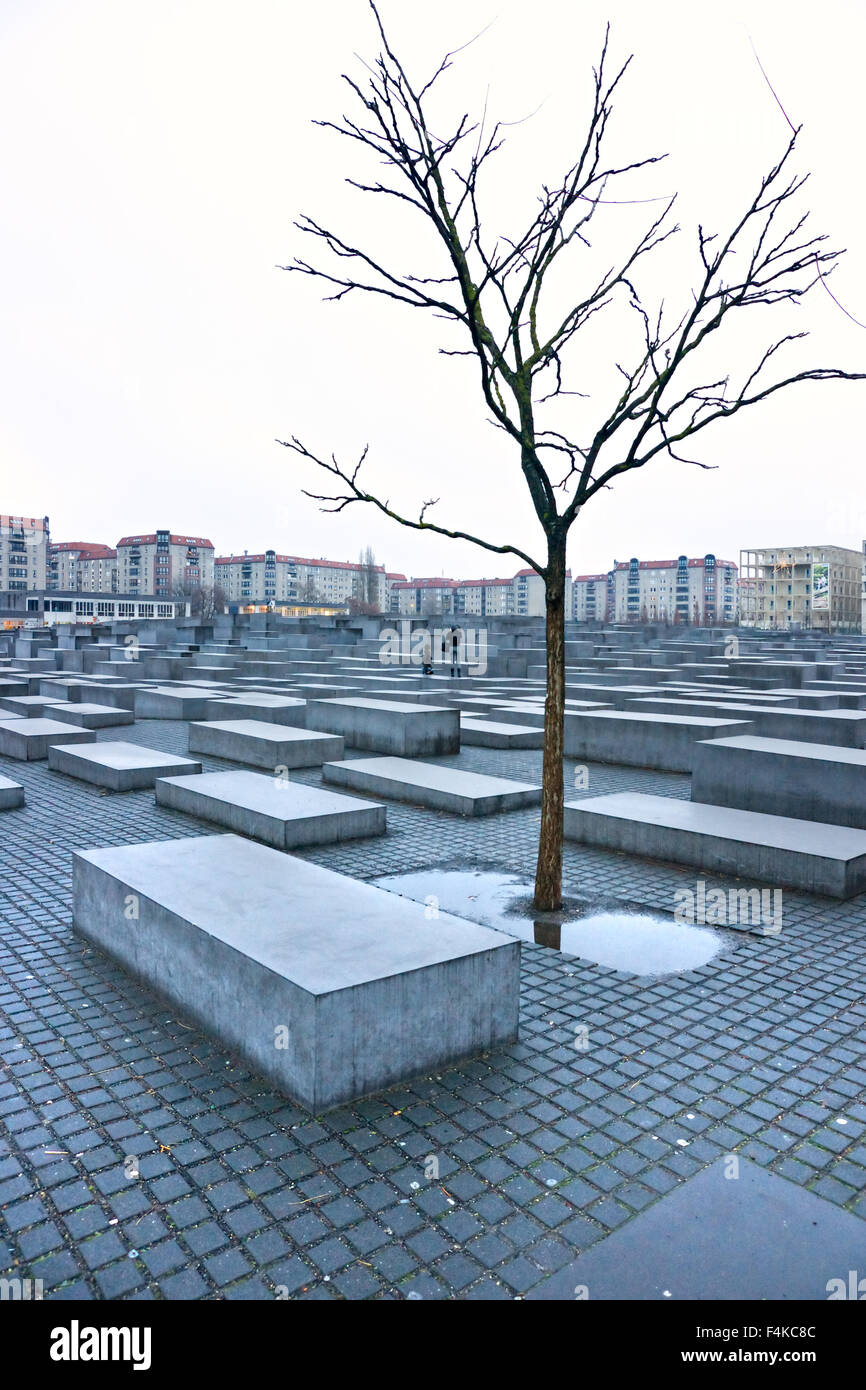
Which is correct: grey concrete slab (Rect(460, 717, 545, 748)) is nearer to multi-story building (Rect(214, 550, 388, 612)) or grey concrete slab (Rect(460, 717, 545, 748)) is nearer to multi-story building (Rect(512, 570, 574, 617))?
multi-story building (Rect(214, 550, 388, 612))

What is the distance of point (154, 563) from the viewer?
6088 inches

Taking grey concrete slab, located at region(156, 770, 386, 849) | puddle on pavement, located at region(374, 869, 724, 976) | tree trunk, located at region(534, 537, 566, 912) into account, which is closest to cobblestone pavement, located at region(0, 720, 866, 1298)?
puddle on pavement, located at region(374, 869, 724, 976)

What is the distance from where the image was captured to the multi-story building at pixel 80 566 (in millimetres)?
160375

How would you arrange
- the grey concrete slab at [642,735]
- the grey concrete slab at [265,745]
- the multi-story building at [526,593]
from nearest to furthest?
the grey concrete slab at [265,745] → the grey concrete slab at [642,735] → the multi-story building at [526,593]

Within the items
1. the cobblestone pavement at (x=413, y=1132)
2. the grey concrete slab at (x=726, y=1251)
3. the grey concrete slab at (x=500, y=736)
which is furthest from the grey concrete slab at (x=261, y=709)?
the grey concrete slab at (x=726, y=1251)

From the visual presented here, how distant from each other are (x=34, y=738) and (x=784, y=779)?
11.8 m

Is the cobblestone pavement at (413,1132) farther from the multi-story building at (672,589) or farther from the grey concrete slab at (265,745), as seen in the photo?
the multi-story building at (672,589)

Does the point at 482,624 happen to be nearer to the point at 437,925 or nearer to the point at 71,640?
the point at 71,640

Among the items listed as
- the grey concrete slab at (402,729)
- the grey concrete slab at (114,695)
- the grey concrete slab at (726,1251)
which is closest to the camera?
the grey concrete slab at (726,1251)

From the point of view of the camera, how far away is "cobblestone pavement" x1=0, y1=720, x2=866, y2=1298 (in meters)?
3.11

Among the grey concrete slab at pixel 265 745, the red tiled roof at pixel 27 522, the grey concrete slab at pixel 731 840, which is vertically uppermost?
the red tiled roof at pixel 27 522

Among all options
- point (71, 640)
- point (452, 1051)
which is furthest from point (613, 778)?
point (71, 640)

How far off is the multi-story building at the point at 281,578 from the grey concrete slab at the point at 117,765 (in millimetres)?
156989
